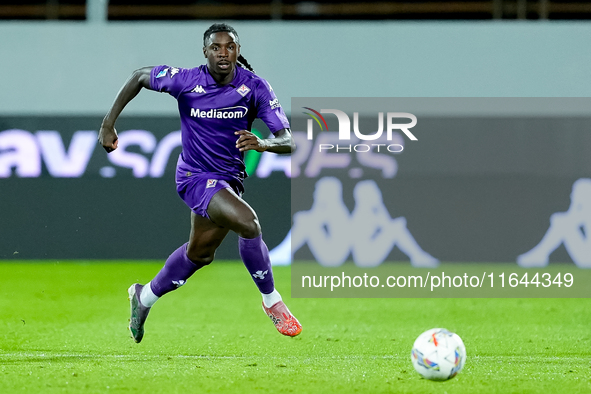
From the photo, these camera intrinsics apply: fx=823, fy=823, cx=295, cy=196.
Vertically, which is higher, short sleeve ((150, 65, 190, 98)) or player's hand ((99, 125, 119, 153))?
short sleeve ((150, 65, 190, 98))

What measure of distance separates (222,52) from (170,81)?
0.41 meters

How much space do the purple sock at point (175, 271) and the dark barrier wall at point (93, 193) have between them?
5953mm

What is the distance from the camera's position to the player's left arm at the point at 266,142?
471 centimetres

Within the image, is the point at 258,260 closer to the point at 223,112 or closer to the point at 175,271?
the point at 175,271

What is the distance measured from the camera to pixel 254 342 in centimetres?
625

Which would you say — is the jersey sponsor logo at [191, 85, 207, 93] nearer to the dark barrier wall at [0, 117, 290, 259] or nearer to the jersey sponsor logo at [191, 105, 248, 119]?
the jersey sponsor logo at [191, 105, 248, 119]

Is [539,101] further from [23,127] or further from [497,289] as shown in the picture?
[23,127]

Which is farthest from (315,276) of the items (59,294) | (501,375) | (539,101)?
(501,375)

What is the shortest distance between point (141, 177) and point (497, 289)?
199 inches

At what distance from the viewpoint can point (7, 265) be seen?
1125 centimetres

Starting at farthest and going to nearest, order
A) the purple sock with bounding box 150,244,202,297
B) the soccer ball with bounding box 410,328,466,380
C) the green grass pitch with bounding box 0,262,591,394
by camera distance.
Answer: the purple sock with bounding box 150,244,202,297 < the green grass pitch with bounding box 0,262,591,394 < the soccer ball with bounding box 410,328,466,380

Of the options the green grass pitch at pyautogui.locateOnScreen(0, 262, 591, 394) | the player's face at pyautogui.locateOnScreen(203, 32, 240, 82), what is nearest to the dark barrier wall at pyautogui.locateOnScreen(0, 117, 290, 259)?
the green grass pitch at pyautogui.locateOnScreen(0, 262, 591, 394)

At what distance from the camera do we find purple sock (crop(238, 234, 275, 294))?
200 inches

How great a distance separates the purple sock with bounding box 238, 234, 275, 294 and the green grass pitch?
51 centimetres
